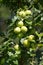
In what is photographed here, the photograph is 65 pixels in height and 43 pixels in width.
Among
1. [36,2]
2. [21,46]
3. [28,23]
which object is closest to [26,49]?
[21,46]

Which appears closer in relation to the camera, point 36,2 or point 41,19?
point 41,19

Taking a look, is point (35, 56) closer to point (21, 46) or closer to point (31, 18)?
point (21, 46)

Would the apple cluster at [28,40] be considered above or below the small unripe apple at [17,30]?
below

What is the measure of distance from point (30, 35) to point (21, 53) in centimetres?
11

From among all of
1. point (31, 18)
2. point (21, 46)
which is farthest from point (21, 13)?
point (21, 46)

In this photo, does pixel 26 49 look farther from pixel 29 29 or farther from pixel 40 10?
pixel 40 10

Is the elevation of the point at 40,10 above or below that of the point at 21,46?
above

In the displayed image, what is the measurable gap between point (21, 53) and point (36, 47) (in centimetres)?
11

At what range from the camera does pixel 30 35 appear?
5.48 feet

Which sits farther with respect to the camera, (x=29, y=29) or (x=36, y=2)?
(x=36, y=2)

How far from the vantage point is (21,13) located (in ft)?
5.64

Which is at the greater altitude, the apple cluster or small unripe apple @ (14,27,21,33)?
small unripe apple @ (14,27,21,33)

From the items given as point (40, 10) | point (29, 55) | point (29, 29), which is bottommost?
point (29, 55)

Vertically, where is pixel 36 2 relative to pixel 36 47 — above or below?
above
